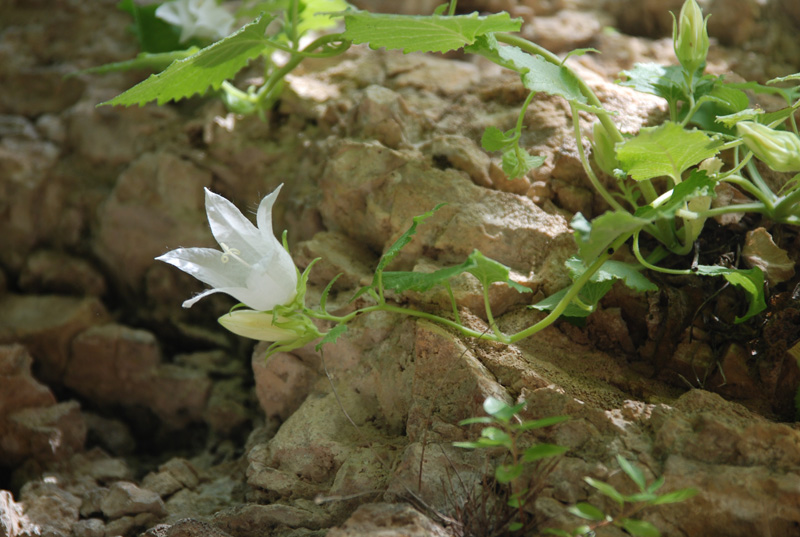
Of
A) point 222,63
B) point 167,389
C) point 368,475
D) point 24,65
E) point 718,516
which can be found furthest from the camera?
point 24,65

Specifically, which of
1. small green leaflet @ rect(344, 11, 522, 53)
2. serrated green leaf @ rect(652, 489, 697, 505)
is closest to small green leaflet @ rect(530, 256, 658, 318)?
serrated green leaf @ rect(652, 489, 697, 505)

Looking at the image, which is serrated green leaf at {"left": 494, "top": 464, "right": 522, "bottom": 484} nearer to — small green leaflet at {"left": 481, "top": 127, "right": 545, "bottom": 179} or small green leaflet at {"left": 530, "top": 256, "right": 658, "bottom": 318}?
small green leaflet at {"left": 530, "top": 256, "right": 658, "bottom": 318}

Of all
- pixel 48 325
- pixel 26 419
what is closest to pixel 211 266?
pixel 26 419

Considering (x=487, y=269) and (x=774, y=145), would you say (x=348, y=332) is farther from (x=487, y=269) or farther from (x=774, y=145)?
(x=774, y=145)

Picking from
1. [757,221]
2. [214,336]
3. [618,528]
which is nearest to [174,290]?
[214,336]

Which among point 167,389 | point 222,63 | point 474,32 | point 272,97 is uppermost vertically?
point 474,32

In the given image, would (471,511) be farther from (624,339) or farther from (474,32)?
(474,32)
